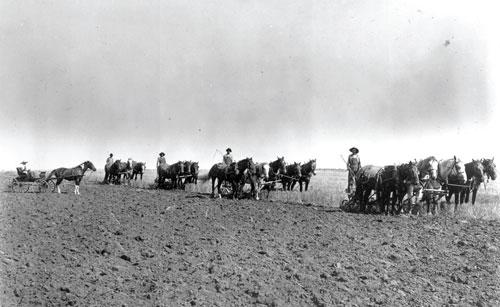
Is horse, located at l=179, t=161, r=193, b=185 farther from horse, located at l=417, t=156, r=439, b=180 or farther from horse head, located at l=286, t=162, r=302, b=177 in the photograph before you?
horse, located at l=417, t=156, r=439, b=180

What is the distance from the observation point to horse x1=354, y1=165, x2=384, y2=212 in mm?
14233

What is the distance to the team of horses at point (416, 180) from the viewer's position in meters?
13.5

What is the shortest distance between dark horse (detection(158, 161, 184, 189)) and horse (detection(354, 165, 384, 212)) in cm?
1165

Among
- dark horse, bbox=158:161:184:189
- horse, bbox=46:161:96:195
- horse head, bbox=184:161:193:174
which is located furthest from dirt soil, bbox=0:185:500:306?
horse head, bbox=184:161:193:174

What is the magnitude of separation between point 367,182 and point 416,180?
1.82 meters

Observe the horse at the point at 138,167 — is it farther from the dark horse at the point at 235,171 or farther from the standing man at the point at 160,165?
the dark horse at the point at 235,171

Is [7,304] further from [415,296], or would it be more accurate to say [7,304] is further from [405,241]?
[405,241]

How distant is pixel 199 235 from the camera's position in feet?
32.1

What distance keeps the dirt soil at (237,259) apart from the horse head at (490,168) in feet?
13.7

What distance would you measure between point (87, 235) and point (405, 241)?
25.6 feet

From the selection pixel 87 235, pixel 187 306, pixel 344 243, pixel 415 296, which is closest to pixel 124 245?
pixel 87 235

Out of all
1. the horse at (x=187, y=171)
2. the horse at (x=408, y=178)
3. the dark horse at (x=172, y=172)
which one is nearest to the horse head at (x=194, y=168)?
the horse at (x=187, y=171)

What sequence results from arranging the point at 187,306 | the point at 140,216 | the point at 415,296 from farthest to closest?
the point at 140,216
the point at 415,296
the point at 187,306

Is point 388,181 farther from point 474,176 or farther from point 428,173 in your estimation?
point 474,176
